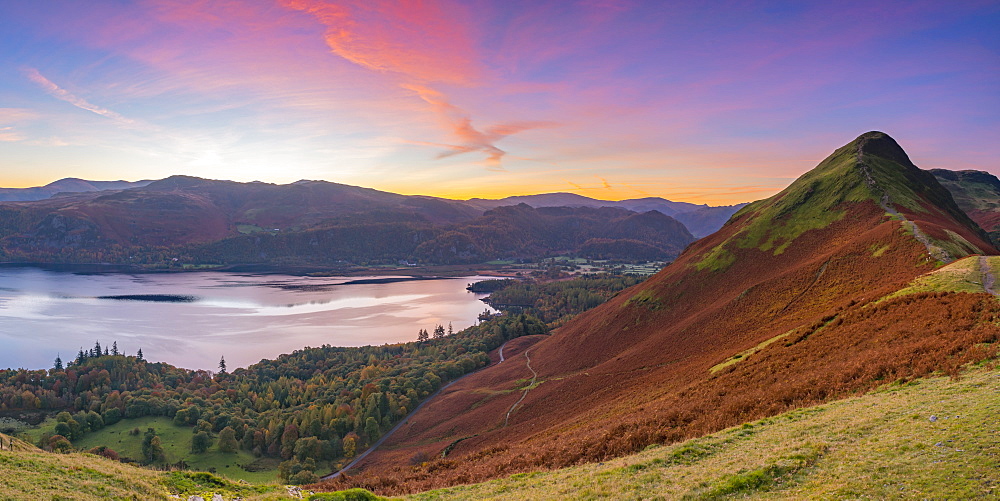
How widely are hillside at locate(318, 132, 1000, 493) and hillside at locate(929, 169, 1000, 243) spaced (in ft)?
255

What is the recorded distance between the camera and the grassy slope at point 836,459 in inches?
500

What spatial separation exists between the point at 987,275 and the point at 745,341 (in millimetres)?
16441

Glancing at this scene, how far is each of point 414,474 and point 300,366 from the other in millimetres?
97757

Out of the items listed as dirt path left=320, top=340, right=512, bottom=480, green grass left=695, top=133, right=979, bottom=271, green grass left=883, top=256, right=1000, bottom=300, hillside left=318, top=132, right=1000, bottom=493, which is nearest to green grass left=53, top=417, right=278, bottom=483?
dirt path left=320, top=340, right=512, bottom=480

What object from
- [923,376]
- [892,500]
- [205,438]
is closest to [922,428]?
[892,500]

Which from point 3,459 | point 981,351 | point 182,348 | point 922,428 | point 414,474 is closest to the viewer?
point 922,428

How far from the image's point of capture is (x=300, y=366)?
11681cm

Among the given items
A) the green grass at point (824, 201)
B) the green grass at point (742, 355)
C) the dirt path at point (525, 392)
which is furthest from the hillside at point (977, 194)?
the dirt path at point (525, 392)

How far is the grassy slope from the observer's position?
1270 cm

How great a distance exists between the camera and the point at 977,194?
155875 mm

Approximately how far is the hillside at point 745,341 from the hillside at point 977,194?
77710mm

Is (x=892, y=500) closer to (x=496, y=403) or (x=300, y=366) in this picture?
(x=496, y=403)

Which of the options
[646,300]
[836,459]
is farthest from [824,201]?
[836,459]

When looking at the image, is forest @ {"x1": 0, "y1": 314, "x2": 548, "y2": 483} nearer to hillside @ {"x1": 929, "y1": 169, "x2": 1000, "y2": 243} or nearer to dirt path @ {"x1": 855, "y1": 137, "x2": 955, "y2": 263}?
dirt path @ {"x1": 855, "y1": 137, "x2": 955, "y2": 263}
